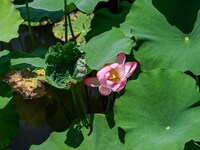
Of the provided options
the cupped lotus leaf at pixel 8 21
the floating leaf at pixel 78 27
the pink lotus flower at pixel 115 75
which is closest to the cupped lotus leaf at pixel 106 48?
the pink lotus flower at pixel 115 75

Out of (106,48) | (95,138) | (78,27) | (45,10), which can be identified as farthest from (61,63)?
(78,27)

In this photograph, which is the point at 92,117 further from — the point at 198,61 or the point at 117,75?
the point at 198,61

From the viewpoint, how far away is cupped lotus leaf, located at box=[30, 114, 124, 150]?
213cm

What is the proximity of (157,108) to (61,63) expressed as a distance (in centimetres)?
38

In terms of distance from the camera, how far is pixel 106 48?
2244mm

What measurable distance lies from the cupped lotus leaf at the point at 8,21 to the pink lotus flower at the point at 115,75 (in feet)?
1.17

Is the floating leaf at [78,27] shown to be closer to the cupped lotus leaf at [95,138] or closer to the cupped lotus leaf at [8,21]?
the cupped lotus leaf at [8,21]

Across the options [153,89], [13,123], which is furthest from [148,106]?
[13,123]

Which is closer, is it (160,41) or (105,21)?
(160,41)

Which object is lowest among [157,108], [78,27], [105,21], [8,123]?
[78,27]

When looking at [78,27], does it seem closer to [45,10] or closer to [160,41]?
[45,10]

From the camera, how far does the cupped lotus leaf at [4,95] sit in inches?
94.1

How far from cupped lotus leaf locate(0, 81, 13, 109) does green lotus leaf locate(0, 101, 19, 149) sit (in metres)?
0.02

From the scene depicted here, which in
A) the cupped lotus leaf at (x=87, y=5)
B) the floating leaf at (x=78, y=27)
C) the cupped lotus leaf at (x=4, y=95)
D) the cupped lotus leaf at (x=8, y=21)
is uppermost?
the cupped lotus leaf at (x=8, y=21)
